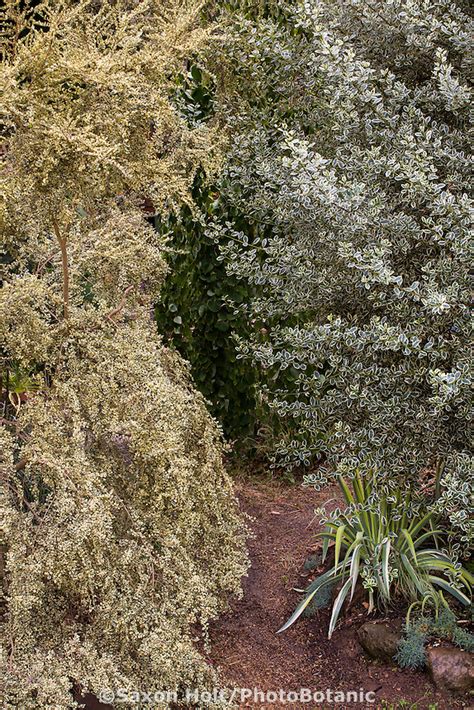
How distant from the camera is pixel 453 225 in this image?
2605 millimetres

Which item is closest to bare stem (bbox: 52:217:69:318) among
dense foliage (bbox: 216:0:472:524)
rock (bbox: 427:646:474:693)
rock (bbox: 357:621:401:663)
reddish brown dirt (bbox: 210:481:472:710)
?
dense foliage (bbox: 216:0:472:524)

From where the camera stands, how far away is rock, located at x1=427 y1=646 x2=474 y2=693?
2945 millimetres

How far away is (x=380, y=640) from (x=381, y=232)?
159 centimetres

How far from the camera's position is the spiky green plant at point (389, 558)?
3184 millimetres

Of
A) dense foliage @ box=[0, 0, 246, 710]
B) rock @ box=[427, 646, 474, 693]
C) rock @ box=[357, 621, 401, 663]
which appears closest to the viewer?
dense foliage @ box=[0, 0, 246, 710]

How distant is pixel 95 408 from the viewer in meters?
2.65

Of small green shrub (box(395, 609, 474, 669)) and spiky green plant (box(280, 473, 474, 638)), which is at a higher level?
spiky green plant (box(280, 473, 474, 638))

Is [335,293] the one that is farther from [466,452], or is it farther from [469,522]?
[469,522]

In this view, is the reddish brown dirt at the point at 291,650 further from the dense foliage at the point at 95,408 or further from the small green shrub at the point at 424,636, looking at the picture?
the dense foliage at the point at 95,408

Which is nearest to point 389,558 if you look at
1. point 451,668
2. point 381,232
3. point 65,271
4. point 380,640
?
point 380,640

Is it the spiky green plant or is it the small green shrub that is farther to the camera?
the spiky green plant

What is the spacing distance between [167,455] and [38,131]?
1.08 m

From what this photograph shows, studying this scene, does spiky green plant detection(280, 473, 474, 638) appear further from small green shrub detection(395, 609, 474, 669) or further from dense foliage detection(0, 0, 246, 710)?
dense foliage detection(0, 0, 246, 710)

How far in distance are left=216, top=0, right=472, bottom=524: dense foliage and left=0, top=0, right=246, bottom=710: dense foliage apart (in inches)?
18.3
